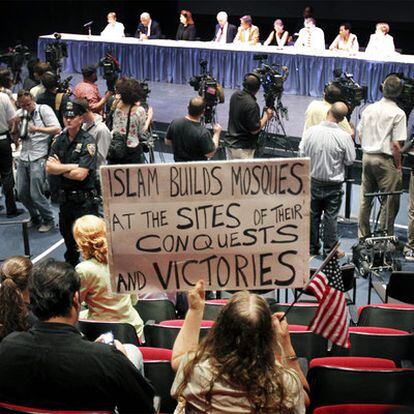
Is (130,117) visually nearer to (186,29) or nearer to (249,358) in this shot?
(249,358)

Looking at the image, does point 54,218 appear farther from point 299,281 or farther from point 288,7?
point 288,7

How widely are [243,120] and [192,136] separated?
1060 mm

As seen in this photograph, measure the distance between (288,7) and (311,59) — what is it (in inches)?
216

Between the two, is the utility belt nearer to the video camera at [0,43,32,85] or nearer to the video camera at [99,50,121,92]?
the video camera at [99,50,121,92]

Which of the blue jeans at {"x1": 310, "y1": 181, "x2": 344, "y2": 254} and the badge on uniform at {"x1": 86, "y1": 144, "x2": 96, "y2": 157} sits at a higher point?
the badge on uniform at {"x1": 86, "y1": 144, "x2": 96, "y2": 157}

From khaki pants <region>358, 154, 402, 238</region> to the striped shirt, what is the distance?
1.23 feet

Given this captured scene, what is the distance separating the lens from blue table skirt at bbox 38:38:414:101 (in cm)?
1110

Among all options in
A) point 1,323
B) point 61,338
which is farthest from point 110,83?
point 61,338

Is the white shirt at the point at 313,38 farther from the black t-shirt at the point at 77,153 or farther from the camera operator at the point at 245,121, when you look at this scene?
the black t-shirt at the point at 77,153

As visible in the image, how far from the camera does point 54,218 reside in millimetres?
7688

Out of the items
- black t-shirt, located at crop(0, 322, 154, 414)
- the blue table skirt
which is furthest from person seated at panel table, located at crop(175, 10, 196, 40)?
black t-shirt, located at crop(0, 322, 154, 414)

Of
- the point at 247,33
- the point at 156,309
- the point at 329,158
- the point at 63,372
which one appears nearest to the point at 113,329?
the point at 156,309

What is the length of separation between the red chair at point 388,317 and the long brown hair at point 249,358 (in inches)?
82.5

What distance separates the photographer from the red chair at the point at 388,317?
425 cm
